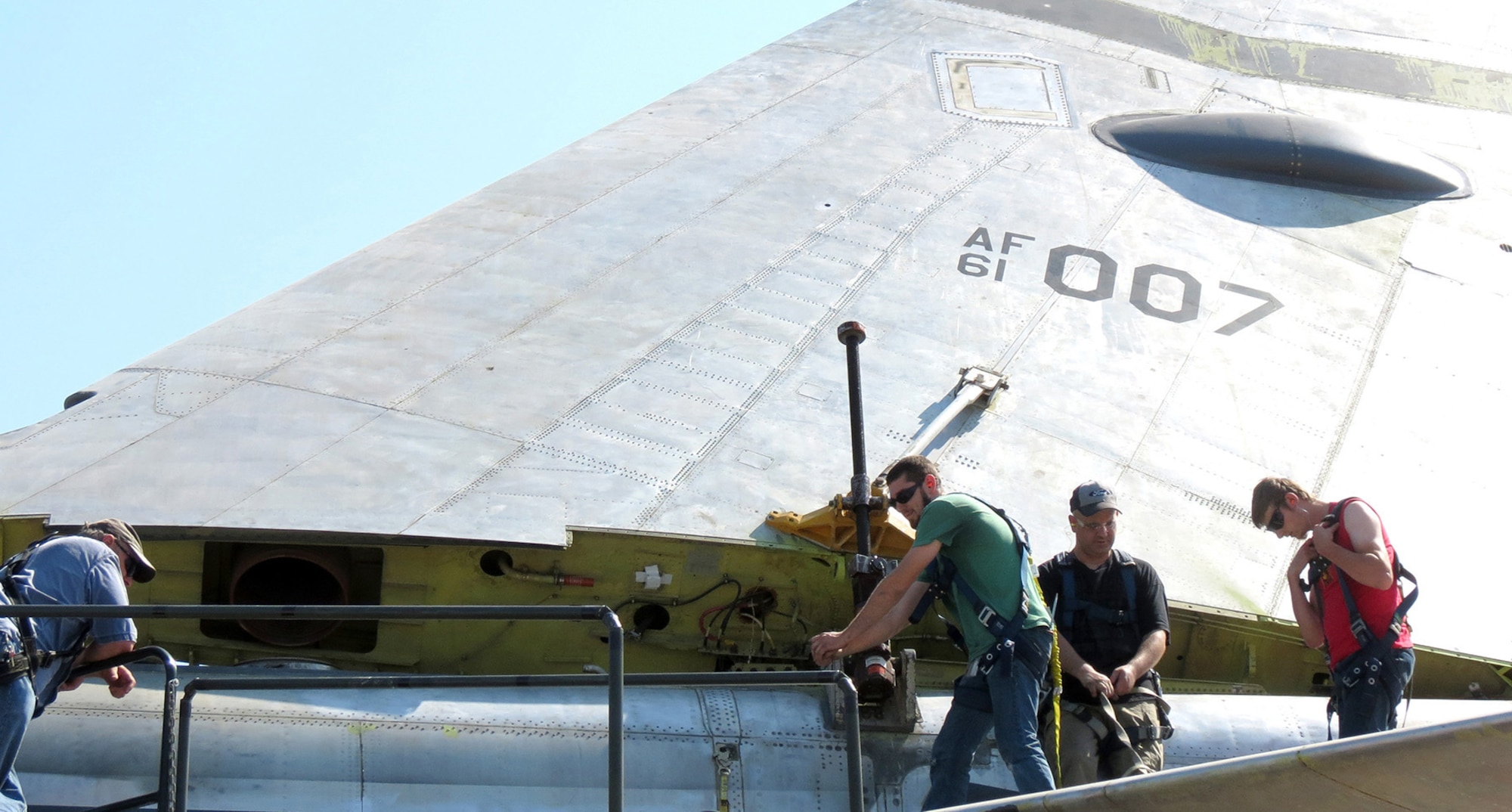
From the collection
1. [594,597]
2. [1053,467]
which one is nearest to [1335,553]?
[1053,467]

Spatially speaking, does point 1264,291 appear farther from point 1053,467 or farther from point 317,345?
point 317,345

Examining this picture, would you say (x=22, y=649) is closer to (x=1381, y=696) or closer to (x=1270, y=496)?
(x=1270, y=496)

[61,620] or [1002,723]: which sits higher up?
[61,620]

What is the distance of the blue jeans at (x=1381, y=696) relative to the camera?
5590mm

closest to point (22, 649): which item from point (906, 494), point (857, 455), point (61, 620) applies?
point (61, 620)

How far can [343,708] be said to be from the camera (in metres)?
5.72

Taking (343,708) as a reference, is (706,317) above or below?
above

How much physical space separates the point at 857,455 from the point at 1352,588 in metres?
1.98

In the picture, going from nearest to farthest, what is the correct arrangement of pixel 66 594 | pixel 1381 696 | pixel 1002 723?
pixel 66 594
pixel 1002 723
pixel 1381 696

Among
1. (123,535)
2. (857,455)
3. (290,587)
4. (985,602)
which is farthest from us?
(290,587)

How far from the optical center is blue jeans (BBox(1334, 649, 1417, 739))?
5590 mm

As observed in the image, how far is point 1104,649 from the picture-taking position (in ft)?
19.6

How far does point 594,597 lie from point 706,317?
89.9 inches

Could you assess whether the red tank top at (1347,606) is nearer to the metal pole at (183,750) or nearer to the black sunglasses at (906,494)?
the black sunglasses at (906,494)
